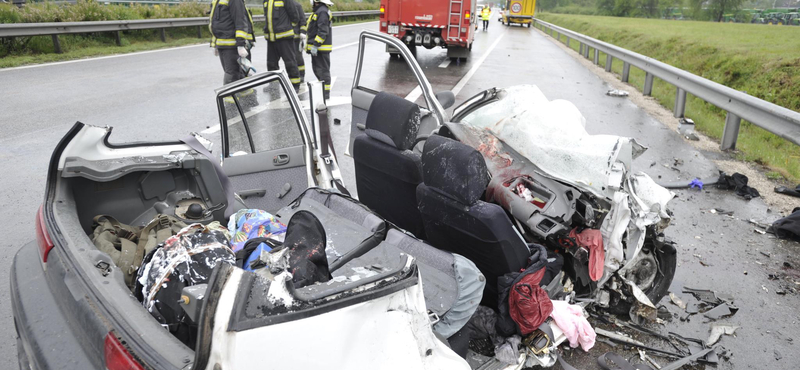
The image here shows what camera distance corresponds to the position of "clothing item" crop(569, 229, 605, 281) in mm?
3258

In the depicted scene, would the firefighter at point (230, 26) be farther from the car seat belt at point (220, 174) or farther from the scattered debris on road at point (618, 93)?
the scattered debris on road at point (618, 93)

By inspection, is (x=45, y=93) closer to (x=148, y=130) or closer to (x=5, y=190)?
(x=148, y=130)

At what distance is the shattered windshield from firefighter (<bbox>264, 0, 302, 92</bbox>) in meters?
6.43

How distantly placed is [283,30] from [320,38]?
710 mm

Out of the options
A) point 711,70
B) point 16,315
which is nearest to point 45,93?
point 16,315

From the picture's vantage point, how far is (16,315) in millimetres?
2129

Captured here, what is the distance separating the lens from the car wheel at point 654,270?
11.7 ft

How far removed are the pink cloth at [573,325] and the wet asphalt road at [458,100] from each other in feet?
0.30

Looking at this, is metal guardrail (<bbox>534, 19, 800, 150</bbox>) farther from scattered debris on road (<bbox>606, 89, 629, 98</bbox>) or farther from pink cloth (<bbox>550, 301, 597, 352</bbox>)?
pink cloth (<bbox>550, 301, 597, 352</bbox>)

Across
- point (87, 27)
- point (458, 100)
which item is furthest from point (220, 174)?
point (87, 27)

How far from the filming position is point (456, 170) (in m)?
2.66

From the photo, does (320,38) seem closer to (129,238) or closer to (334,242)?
(129,238)

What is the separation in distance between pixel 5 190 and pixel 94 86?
213 inches

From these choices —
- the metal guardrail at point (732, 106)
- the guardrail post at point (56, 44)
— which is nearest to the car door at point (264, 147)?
the metal guardrail at point (732, 106)
